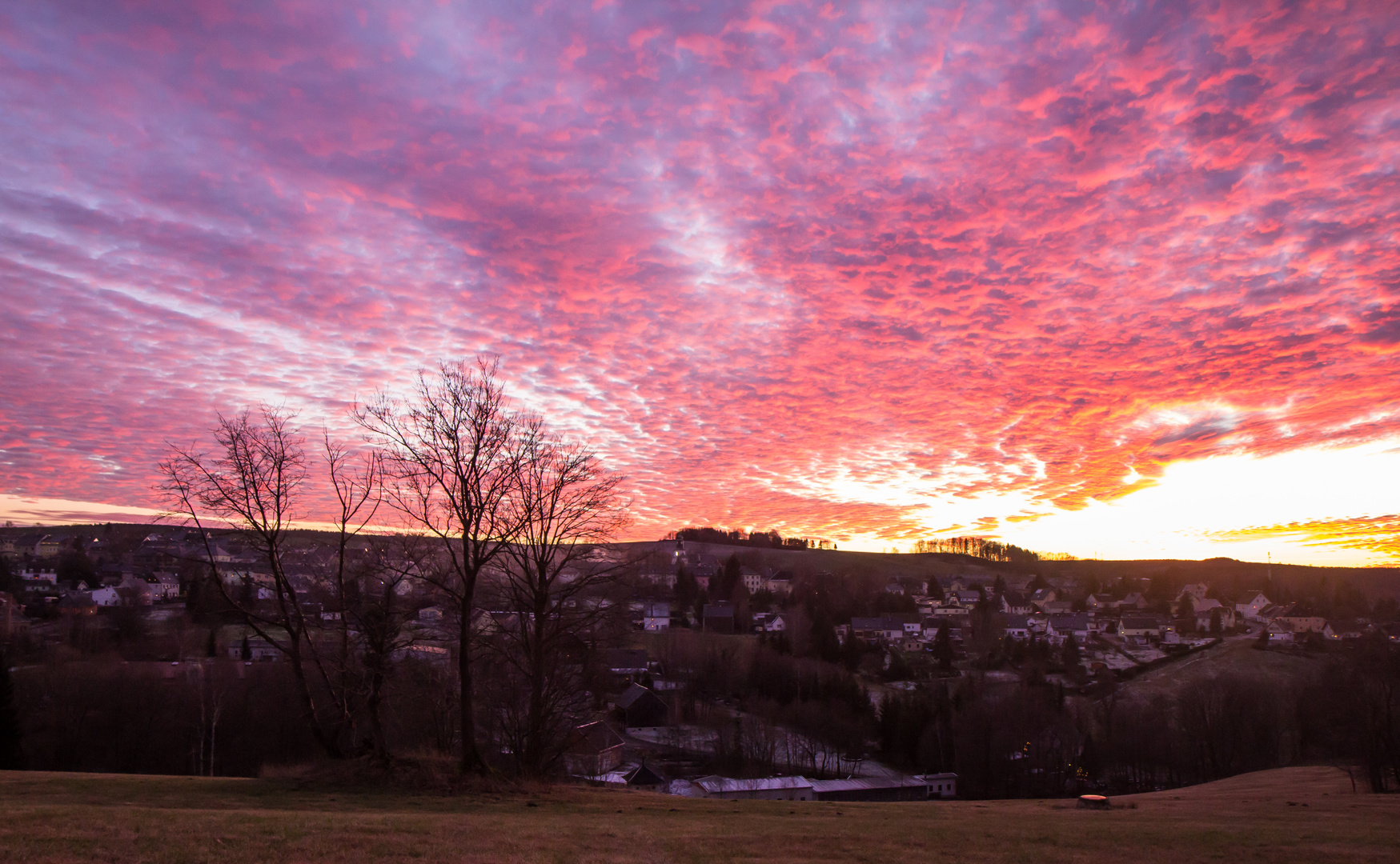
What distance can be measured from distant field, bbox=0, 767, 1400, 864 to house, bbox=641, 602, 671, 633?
85833 mm

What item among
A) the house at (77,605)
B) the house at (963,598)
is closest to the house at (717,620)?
the house at (963,598)

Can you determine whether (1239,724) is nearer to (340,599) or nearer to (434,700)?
(434,700)

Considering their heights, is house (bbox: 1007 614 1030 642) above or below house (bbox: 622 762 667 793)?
above

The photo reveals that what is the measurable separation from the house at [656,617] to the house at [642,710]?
98.7ft

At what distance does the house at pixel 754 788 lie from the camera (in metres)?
47.8

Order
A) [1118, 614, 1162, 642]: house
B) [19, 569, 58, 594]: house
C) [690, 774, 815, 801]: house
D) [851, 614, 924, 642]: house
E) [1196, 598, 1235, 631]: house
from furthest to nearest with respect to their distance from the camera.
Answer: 1. [1196, 598, 1235, 631]: house
2. [1118, 614, 1162, 642]: house
3. [851, 614, 924, 642]: house
4. [19, 569, 58, 594]: house
5. [690, 774, 815, 801]: house

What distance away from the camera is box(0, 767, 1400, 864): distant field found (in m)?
9.50

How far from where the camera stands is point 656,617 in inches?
4274

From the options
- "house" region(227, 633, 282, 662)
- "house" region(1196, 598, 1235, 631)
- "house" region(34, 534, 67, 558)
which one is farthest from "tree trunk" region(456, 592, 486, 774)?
"house" region(34, 534, 67, 558)

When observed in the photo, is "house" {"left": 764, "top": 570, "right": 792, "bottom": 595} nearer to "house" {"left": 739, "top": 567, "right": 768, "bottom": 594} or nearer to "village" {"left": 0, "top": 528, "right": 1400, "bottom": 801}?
"village" {"left": 0, "top": 528, "right": 1400, "bottom": 801}

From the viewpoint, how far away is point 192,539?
2217cm

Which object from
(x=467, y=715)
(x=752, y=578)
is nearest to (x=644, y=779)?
(x=467, y=715)

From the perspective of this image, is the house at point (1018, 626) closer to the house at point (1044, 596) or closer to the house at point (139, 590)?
the house at point (1044, 596)

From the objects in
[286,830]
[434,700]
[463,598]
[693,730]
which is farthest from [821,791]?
[286,830]
